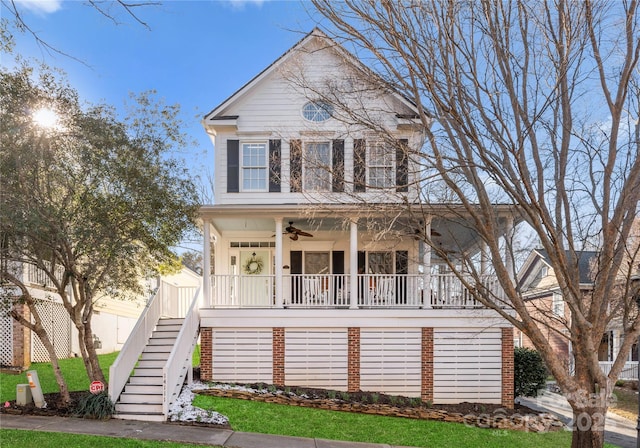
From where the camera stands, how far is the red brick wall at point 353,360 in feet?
38.6

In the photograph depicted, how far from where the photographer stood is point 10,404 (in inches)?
370

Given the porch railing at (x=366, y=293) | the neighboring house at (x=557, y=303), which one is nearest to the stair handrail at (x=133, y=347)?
the porch railing at (x=366, y=293)

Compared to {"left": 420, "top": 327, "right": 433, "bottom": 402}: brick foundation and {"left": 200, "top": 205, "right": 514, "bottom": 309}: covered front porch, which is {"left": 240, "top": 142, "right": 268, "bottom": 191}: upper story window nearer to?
{"left": 200, "top": 205, "right": 514, "bottom": 309}: covered front porch

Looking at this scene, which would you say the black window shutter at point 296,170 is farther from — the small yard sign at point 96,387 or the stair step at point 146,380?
the small yard sign at point 96,387

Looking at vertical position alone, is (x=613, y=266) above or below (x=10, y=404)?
above

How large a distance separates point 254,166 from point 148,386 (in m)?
6.51

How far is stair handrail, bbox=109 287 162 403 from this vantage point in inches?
367

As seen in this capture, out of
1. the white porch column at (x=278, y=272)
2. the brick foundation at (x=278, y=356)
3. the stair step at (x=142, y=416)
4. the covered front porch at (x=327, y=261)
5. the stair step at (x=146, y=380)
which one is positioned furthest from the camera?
the white porch column at (x=278, y=272)

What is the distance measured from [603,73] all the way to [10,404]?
12.0 metres

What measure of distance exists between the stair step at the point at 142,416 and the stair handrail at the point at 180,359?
0.14 m

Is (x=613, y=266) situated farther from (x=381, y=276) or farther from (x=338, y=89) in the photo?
(x=381, y=276)

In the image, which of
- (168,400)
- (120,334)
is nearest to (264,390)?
(168,400)

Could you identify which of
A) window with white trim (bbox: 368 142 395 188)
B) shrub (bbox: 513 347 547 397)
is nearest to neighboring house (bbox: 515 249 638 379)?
shrub (bbox: 513 347 547 397)

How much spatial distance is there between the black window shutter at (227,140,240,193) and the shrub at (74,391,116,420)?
633 cm
